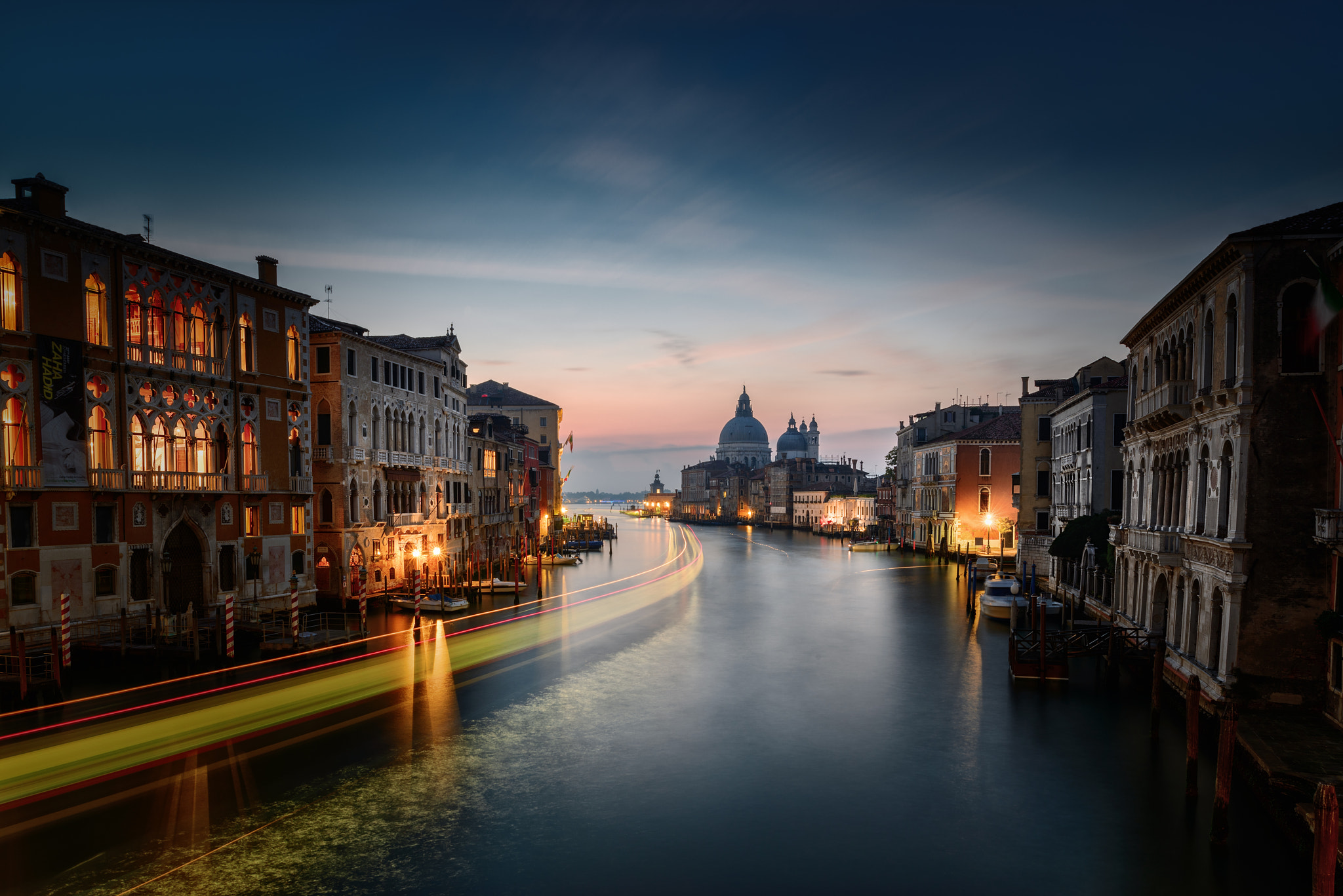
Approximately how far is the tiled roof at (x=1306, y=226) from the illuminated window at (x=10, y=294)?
2861cm

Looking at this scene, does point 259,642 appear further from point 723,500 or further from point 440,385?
point 723,500

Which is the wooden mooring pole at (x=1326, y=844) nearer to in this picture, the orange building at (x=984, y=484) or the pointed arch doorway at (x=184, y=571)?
the pointed arch doorway at (x=184, y=571)

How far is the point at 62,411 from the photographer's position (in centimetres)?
2158

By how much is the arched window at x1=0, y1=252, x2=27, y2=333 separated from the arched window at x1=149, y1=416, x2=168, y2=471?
4651mm

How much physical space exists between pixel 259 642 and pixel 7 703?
27.1 ft

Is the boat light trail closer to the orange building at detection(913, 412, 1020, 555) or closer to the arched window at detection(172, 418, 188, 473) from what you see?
the arched window at detection(172, 418, 188, 473)

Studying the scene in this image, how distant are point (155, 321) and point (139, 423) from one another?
3.19 meters

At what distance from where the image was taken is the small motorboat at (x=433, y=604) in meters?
33.5

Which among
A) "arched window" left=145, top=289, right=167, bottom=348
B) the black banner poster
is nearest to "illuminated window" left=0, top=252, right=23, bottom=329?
the black banner poster

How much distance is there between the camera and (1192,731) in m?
14.3

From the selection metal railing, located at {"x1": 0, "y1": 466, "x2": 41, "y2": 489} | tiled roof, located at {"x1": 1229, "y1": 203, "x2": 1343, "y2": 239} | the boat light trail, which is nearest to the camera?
the boat light trail

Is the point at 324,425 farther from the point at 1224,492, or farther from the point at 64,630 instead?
the point at 1224,492

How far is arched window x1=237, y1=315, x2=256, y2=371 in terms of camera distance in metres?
27.6

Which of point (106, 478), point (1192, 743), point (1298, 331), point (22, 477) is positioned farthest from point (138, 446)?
point (1298, 331)
